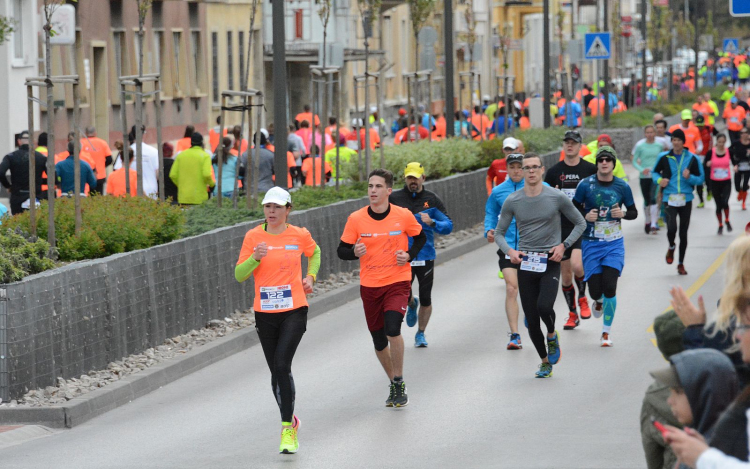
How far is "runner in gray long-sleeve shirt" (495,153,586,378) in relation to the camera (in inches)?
450

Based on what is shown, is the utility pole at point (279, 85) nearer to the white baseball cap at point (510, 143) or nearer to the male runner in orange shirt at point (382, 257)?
the white baseball cap at point (510, 143)

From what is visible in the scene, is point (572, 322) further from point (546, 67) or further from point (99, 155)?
point (546, 67)

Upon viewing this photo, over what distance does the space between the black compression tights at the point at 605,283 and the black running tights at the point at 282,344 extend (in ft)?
14.7

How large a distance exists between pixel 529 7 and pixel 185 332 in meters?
66.4

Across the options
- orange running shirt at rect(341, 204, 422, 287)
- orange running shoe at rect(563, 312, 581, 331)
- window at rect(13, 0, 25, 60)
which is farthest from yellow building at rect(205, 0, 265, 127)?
orange running shirt at rect(341, 204, 422, 287)

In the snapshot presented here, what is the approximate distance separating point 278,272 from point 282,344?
1.46 feet

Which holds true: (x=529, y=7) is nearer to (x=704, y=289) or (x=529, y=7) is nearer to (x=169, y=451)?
(x=704, y=289)

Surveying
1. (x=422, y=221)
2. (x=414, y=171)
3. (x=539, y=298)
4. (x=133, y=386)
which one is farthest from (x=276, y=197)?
(x=414, y=171)

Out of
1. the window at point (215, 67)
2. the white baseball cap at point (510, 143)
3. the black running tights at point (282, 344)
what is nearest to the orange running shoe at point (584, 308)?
the white baseball cap at point (510, 143)

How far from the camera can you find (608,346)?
13.0 meters

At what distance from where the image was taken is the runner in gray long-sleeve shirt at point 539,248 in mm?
11438

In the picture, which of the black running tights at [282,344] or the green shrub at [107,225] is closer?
the black running tights at [282,344]

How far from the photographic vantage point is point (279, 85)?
17359mm

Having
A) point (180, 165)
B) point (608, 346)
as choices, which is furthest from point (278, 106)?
point (608, 346)
